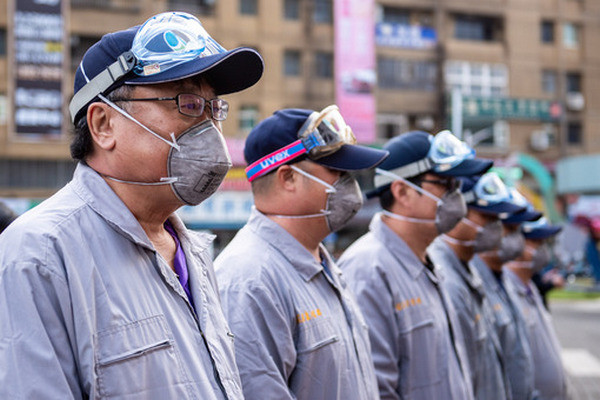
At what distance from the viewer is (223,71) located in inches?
96.5

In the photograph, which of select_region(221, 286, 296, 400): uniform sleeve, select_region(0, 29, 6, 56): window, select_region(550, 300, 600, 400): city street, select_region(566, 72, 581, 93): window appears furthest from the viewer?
select_region(566, 72, 581, 93): window

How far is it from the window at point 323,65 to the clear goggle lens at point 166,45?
35.4 m

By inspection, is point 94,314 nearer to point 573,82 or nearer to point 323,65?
point 323,65

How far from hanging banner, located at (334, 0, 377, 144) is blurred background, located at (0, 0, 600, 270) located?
0.19 ft

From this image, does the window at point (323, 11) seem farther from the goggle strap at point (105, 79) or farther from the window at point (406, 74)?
the goggle strap at point (105, 79)

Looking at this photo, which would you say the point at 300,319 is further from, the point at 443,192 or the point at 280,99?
the point at 280,99

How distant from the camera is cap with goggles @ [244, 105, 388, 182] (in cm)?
381

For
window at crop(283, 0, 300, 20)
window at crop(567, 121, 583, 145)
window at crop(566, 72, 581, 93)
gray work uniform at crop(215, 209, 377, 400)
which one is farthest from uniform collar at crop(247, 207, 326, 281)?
window at crop(566, 72, 581, 93)

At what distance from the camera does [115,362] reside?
202 cm

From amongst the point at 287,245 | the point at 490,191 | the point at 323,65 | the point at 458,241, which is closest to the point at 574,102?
the point at 323,65

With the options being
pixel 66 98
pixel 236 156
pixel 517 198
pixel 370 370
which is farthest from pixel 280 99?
pixel 370 370

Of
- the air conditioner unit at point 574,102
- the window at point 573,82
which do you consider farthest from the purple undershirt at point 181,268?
the window at point 573,82

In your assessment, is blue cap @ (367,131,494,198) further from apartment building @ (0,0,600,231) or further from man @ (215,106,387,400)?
apartment building @ (0,0,600,231)

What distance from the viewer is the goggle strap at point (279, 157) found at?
3805mm
